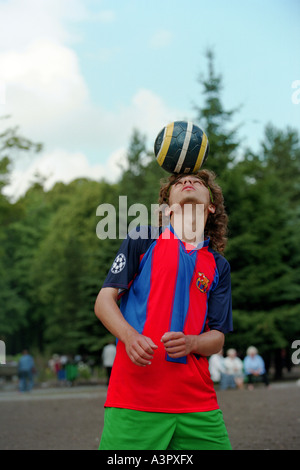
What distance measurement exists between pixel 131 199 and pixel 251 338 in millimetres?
12362

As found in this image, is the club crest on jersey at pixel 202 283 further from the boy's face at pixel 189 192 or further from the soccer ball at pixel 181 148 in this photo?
the soccer ball at pixel 181 148

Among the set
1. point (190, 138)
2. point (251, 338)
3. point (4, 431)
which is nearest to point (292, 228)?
point (251, 338)

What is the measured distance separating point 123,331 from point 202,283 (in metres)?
0.52

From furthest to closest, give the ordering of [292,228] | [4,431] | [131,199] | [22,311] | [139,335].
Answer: [22,311] < [131,199] < [292,228] < [4,431] < [139,335]

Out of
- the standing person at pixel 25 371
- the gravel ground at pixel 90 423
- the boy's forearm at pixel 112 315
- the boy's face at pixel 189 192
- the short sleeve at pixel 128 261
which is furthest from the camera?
the standing person at pixel 25 371

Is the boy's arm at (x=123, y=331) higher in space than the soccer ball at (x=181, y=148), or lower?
lower

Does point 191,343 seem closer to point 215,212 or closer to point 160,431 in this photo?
point 160,431

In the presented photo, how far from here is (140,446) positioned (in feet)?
9.23

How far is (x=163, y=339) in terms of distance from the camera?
8.89 ft

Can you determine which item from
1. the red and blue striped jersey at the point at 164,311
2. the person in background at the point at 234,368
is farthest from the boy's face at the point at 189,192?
the person in background at the point at 234,368

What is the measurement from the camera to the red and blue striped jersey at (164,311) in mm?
2896

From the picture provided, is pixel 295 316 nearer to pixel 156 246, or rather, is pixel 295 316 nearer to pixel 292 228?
pixel 292 228

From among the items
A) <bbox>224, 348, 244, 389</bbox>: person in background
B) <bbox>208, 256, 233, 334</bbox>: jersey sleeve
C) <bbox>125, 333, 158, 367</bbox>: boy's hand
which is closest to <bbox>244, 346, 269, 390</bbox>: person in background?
<bbox>224, 348, 244, 389</bbox>: person in background

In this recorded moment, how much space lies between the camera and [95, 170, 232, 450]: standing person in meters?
2.83
